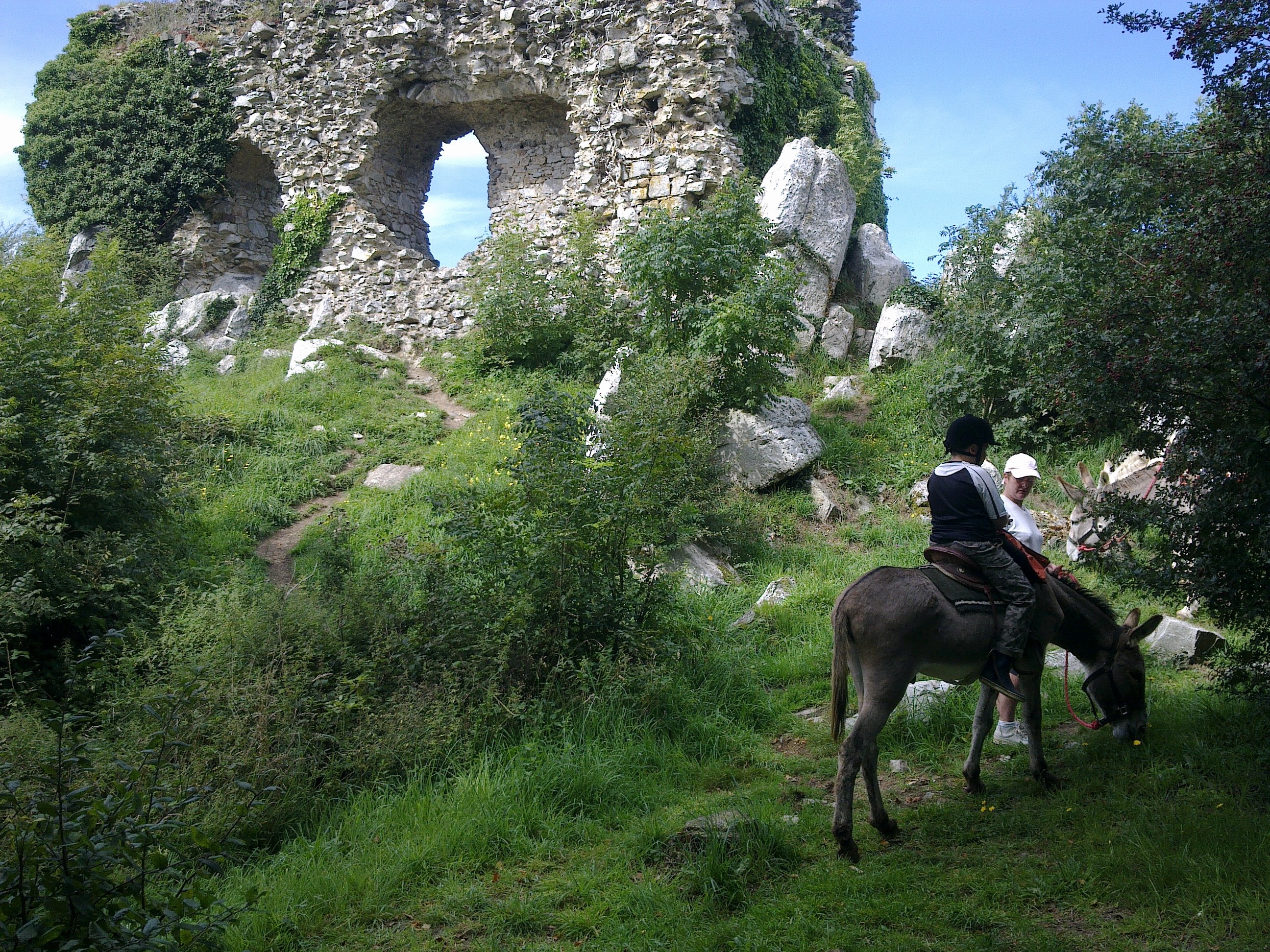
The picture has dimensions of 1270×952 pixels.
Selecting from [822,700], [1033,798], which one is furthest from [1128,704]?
[822,700]

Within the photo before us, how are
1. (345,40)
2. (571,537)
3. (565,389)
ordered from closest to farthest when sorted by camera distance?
(571,537) < (565,389) < (345,40)

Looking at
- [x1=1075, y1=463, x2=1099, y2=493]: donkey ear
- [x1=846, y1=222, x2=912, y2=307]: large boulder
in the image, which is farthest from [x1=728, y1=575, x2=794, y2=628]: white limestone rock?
[x1=846, y1=222, x2=912, y2=307]: large boulder

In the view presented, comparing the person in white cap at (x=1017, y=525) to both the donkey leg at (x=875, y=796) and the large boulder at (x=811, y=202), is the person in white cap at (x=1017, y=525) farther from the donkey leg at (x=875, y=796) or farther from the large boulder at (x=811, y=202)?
the large boulder at (x=811, y=202)

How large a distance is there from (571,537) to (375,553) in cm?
392

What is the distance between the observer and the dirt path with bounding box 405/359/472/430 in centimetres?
1399

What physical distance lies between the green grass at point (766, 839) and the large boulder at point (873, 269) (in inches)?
409

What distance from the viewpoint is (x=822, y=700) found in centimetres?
684

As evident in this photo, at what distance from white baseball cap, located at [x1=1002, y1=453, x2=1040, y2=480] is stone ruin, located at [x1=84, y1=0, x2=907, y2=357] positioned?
962 centimetres

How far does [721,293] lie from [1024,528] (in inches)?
276

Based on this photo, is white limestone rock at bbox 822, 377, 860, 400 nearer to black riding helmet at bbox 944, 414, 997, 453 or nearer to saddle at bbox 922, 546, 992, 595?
black riding helmet at bbox 944, 414, 997, 453

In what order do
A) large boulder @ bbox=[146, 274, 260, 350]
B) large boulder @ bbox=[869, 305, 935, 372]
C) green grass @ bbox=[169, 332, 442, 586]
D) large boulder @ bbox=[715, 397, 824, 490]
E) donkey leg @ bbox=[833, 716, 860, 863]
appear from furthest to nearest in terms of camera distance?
large boulder @ bbox=[146, 274, 260, 350], large boulder @ bbox=[869, 305, 935, 372], large boulder @ bbox=[715, 397, 824, 490], green grass @ bbox=[169, 332, 442, 586], donkey leg @ bbox=[833, 716, 860, 863]

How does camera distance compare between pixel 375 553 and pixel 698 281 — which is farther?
pixel 698 281

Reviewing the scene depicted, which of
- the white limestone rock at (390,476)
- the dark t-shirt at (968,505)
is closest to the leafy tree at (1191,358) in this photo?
the dark t-shirt at (968,505)

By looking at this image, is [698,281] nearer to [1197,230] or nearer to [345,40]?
[1197,230]
